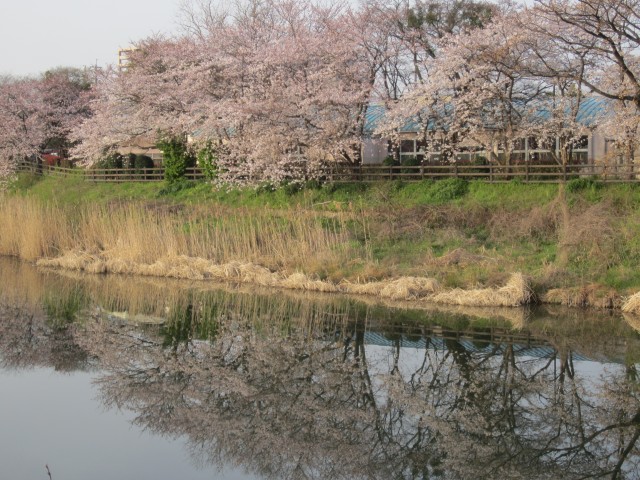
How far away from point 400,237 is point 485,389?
10582mm

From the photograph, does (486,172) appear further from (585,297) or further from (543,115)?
(585,297)

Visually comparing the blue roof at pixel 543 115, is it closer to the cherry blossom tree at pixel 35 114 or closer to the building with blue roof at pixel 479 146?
the building with blue roof at pixel 479 146

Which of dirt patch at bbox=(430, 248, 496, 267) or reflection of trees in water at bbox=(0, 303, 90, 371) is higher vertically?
dirt patch at bbox=(430, 248, 496, 267)

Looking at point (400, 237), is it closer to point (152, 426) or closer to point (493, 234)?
point (493, 234)

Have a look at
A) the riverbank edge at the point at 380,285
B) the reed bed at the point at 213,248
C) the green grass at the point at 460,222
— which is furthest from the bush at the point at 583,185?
the riverbank edge at the point at 380,285

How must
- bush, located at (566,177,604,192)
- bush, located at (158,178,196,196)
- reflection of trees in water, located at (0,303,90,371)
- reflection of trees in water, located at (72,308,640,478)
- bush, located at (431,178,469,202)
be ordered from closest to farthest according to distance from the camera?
reflection of trees in water, located at (72,308,640,478) < reflection of trees in water, located at (0,303,90,371) < bush, located at (566,177,604,192) < bush, located at (431,178,469,202) < bush, located at (158,178,196,196)

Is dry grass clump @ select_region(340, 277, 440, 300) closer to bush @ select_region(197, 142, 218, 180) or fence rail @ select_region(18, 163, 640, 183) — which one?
fence rail @ select_region(18, 163, 640, 183)

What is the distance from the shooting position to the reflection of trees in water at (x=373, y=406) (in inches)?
350

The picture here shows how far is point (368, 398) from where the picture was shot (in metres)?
11.0

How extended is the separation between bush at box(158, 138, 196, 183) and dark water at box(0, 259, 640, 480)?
18.0 meters

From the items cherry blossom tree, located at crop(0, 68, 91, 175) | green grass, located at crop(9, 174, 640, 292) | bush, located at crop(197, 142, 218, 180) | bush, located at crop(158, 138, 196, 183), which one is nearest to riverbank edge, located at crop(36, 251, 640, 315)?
green grass, located at crop(9, 174, 640, 292)

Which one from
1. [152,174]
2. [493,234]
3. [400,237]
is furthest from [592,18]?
[152,174]

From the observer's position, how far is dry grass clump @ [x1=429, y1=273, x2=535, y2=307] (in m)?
16.1

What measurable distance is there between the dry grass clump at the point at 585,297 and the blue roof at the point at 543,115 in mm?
11642
